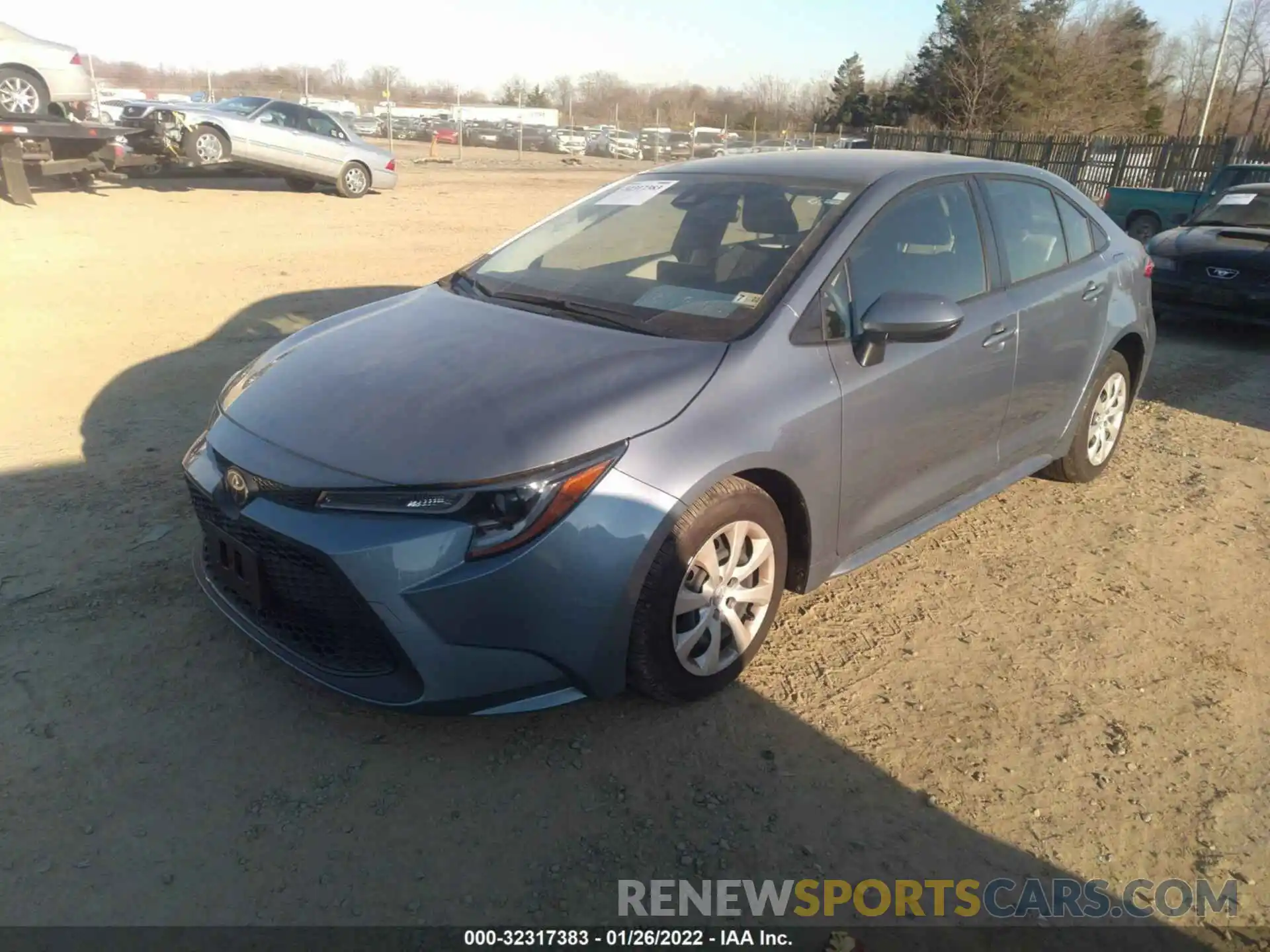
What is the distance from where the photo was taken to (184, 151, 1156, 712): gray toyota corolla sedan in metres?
2.63

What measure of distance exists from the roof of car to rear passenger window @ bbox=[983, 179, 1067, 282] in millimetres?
109

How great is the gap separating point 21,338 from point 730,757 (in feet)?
20.9

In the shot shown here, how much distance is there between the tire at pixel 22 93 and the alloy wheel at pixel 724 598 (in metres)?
14.0

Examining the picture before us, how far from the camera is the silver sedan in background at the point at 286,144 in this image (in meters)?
15.3

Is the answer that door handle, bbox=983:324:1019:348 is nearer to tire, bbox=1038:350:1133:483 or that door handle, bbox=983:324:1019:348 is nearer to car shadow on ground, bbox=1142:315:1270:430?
tire, bbox=1038:350:1133:483

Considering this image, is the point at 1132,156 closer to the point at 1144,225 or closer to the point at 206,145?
the point at 1144,225

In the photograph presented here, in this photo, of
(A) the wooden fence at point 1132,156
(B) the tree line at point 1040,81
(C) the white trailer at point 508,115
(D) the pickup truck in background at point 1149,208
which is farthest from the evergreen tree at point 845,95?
(D) the pickup truck in background at point 1149,208

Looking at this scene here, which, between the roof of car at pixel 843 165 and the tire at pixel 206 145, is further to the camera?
the tire at pixel 206 145

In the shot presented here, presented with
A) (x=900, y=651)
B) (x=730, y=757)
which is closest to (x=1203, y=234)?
(x=900, y=651)

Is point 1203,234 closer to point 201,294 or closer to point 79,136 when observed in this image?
point 201,294

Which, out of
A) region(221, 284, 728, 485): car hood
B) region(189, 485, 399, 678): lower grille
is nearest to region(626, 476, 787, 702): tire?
region(221, 284, 728, 485): car hood

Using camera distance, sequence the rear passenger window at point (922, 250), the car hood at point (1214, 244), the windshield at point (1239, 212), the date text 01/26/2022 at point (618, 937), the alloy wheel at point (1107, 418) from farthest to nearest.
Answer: the windshield at point (1239, 212), the car hood at point (1214, 244), the alloy wheel at point (1107, 418), the rear passenger window at point (922, 250), the date text 01/26/2022 at point (618, 937)

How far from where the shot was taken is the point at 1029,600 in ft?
13.0

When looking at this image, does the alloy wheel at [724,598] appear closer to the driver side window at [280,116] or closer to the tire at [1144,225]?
the tire at [1144,225]
